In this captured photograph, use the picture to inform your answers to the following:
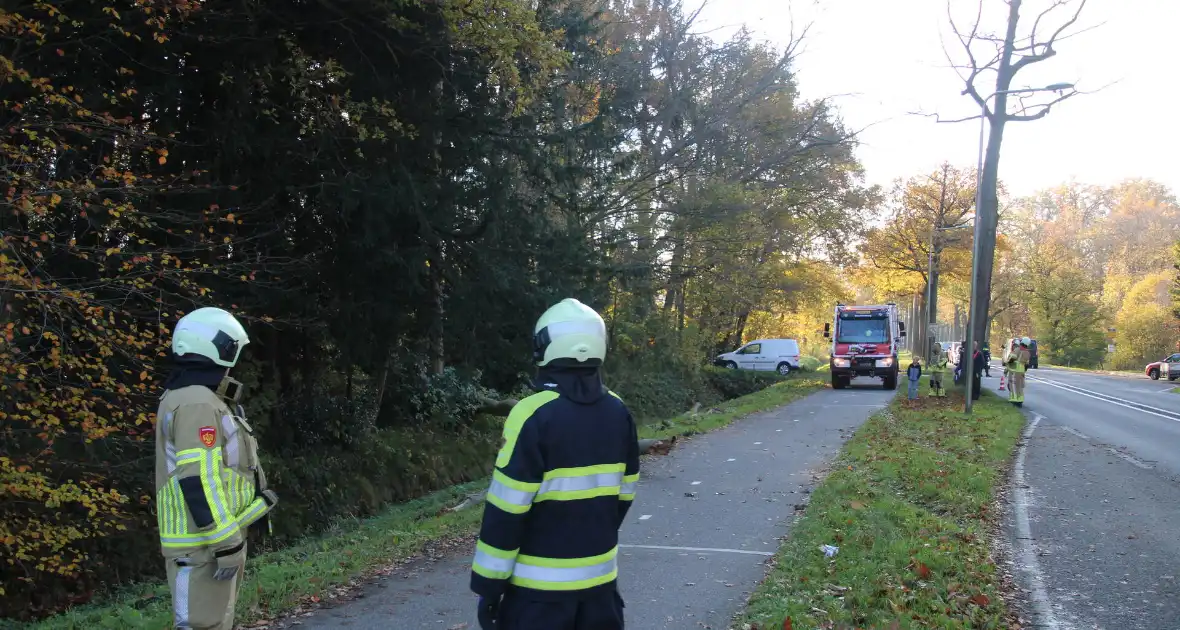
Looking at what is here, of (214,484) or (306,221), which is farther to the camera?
(306,221)

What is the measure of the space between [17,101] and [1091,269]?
9498 cm

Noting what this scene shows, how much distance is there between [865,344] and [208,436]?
28357 mm

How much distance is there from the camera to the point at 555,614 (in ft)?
9.87

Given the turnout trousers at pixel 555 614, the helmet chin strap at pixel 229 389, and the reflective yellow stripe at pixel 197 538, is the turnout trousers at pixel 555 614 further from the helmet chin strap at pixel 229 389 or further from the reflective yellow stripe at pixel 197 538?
the helmet chin strap at pixel 229 389

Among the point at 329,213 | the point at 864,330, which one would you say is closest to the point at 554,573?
the point at 329,213

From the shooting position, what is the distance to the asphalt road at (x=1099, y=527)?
591 centimetres

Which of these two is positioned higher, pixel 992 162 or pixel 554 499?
pixel 992 162

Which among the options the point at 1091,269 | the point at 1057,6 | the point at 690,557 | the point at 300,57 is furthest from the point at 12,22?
the point at 1091,269

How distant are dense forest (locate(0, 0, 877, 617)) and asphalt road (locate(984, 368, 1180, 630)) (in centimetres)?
713

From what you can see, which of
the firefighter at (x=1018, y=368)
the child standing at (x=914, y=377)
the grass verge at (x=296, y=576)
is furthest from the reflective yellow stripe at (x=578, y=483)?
the child standing at (x=914, y=377)

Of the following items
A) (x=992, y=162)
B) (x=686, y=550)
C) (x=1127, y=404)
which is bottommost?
(x=686, y=550)

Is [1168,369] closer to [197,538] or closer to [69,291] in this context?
[69,291]

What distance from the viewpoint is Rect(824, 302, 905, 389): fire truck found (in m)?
29.3

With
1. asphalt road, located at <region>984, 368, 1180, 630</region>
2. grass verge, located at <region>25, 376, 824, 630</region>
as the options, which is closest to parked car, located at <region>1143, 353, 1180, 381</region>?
asphalt road, located at <region>984, 368, 1180, 630</region>
